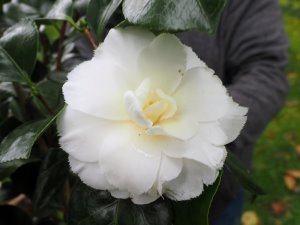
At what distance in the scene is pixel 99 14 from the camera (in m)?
0.53

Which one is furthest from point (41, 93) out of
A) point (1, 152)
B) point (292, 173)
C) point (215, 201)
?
point (292, 173)

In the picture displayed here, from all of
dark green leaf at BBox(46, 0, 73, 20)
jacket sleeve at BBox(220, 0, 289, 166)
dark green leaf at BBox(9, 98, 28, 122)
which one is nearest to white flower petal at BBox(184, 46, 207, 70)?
dark green leaf at BBox(46, 0, 73, 20)

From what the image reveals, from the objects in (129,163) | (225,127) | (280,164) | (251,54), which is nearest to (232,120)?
(225,127)

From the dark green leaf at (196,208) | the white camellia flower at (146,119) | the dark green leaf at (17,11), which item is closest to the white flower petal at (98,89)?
the white camellia flower at (146,119)

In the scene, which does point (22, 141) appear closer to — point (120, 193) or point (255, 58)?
point (120, 193)

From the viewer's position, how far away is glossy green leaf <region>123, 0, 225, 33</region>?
0.39 meters

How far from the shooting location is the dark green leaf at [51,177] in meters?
0.63

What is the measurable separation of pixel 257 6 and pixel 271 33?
0.27ft

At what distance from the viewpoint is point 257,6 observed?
3.82ft

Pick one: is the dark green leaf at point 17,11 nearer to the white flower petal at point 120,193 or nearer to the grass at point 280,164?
the white flower petal at point 120,193

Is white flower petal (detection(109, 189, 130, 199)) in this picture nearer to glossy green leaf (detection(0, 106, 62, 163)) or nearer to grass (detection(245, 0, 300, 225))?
glossy green leaf (detection(0, 106, 62, 163))

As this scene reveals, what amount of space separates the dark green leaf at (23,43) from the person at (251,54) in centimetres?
61

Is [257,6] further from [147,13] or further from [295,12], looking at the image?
[295,12]

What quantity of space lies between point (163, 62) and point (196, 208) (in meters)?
0.16
